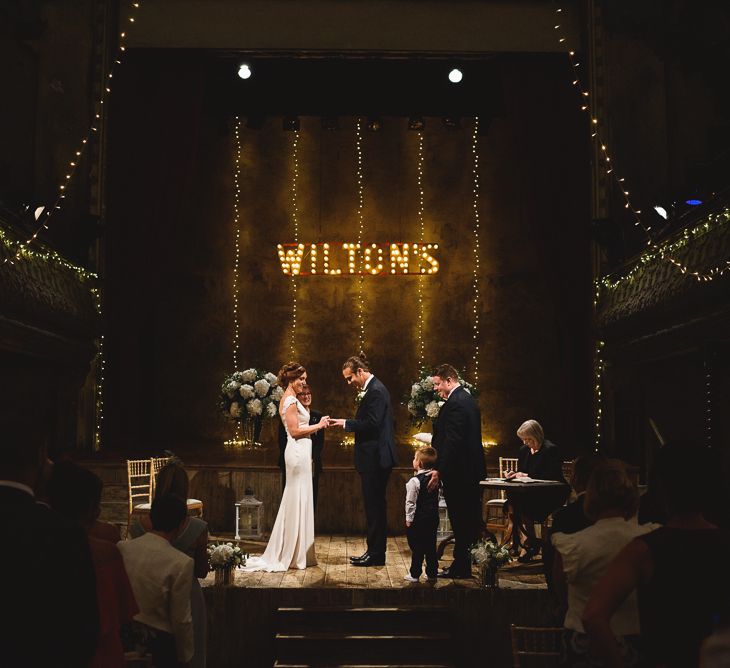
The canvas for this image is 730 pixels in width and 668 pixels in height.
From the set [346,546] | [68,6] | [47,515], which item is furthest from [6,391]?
[47,515]

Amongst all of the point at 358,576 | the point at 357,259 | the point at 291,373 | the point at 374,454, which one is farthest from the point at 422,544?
the point at 357,259

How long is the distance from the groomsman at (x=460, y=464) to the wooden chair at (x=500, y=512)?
1.52 metres

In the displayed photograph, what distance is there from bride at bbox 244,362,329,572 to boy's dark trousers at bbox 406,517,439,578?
3.37ft

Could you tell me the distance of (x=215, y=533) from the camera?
9.30m

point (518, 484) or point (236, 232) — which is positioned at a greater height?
point (236, 232)

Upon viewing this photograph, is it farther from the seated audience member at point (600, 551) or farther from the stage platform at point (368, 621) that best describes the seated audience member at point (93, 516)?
the stage platform at point (368, 621)

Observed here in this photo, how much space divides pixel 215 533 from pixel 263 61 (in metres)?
6.17

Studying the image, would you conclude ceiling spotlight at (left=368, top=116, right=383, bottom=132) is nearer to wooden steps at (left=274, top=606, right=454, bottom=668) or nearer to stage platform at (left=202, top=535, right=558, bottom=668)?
stage platform at (left=202, top=535, right=558, bottom=668)

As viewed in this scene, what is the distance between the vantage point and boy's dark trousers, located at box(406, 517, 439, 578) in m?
6.62

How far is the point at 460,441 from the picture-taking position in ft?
22.2

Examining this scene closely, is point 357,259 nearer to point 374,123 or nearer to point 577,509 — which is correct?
point 374,123

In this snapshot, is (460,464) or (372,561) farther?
(372,561)

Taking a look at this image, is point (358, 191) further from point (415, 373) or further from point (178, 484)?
point (178, 484)

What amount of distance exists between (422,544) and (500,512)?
319 centimetres
